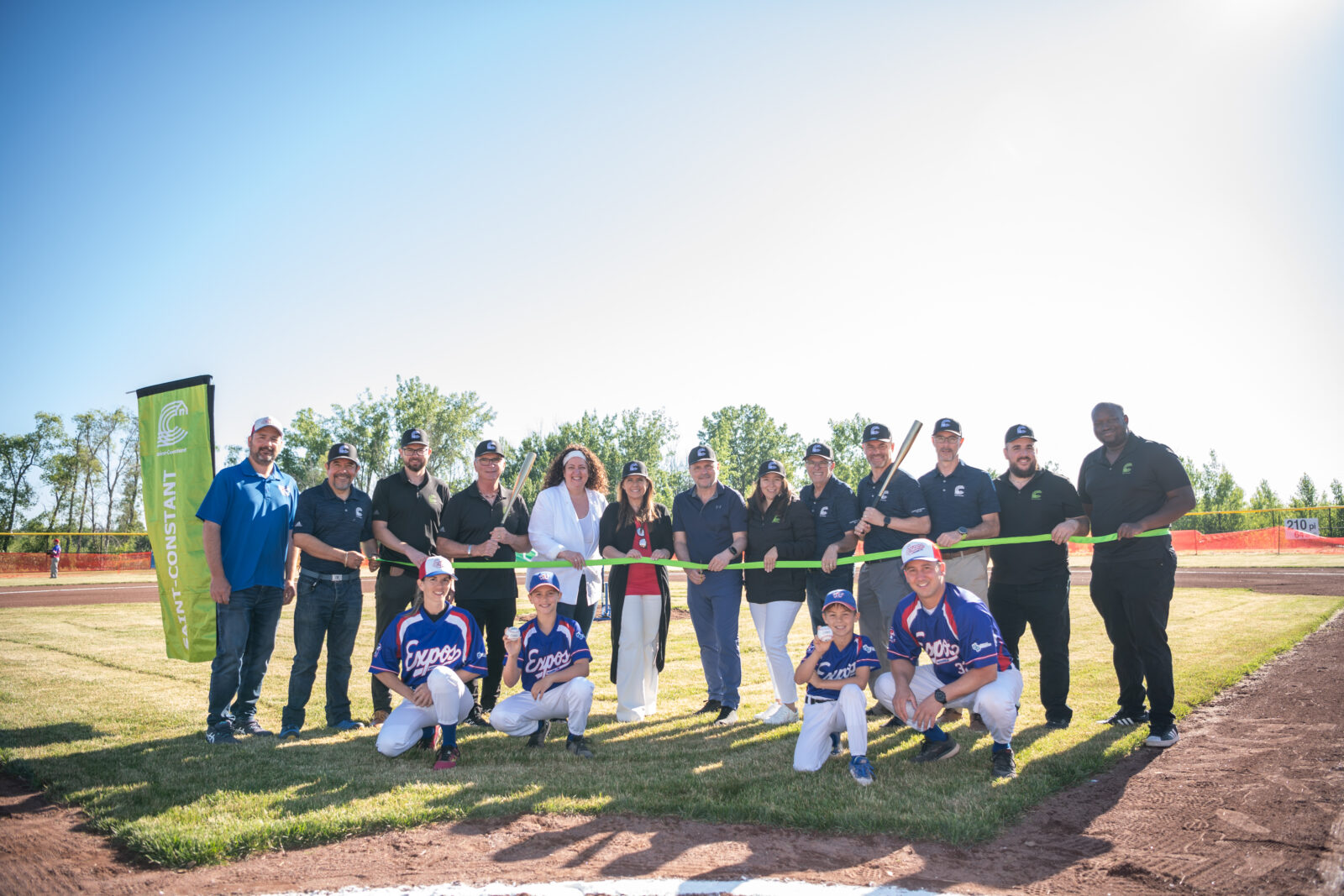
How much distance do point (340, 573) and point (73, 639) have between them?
9.97 metres

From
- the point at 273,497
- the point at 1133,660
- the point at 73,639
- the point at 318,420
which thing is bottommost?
the point at 73,639

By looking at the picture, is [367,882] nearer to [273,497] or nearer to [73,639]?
[273,497]

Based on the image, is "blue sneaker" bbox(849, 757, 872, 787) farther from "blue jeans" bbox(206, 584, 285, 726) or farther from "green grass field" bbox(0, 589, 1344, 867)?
"blue jeans" bbox(206, 584, 285, 726)

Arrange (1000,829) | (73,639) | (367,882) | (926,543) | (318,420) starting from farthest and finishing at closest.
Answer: (318,420)
(73,639)
(926,543)
(1000,829)
(367,882)

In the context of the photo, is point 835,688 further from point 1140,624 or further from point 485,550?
point 485,550

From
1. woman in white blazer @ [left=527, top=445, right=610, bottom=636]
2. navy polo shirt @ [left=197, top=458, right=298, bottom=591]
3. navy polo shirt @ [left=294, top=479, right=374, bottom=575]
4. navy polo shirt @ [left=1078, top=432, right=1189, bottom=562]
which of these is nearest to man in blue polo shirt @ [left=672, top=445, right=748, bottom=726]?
woman in white blazer @ [left=527, top=445, right=610, bottom=636]

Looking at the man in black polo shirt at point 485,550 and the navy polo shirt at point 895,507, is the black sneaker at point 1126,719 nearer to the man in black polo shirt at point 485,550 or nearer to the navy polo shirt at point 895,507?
the navy polo shirt at point 895,507

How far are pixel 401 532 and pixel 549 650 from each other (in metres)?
1.91

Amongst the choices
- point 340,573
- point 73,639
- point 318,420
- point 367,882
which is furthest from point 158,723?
point 318,420

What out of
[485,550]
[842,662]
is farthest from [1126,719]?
[485,550]

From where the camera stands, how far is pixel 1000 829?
4.30 metres

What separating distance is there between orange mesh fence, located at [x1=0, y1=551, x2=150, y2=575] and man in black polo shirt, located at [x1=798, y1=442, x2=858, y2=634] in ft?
137

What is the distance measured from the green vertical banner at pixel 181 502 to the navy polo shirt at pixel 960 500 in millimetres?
7065

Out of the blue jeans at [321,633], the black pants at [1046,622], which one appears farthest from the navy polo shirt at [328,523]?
the black pants at [1046,622]
